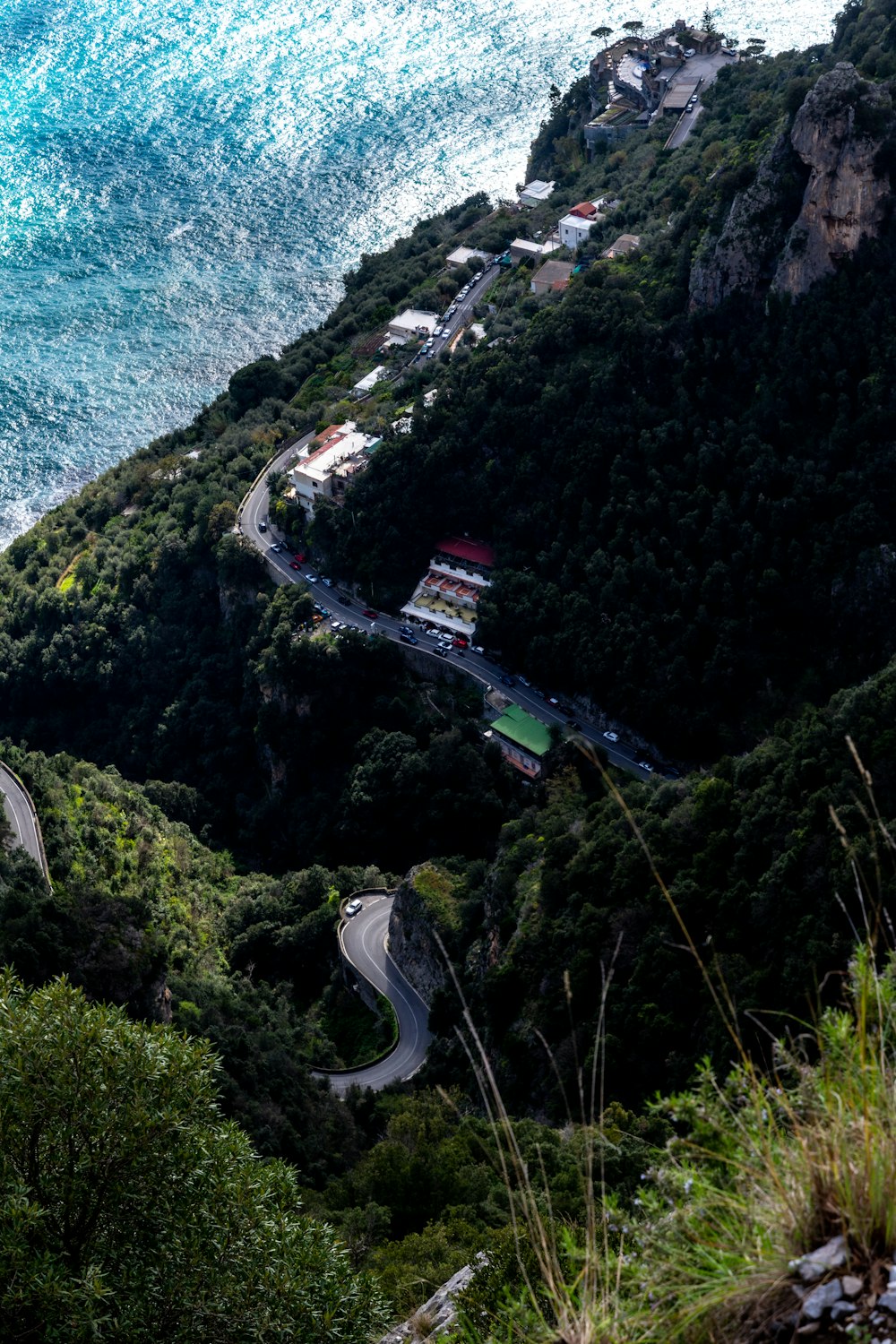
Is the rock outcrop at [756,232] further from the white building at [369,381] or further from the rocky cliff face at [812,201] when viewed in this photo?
the white building at [369,381]

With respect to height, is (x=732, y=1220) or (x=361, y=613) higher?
(x=732, y=1220)

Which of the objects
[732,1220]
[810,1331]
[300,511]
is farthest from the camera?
[300,511]

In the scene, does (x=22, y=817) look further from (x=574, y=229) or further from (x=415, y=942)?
(x=574, y=229)

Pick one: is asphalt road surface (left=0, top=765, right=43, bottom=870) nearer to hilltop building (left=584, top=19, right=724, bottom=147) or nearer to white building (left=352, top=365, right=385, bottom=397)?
white building (left=352, top=365, right=385, bottom=397)

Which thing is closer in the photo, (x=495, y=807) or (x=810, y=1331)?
(x=810, y=1331)

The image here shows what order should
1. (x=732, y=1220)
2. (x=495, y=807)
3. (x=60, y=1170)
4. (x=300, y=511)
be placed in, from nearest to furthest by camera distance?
(x=732, y=1220), (x=60, y=1170), (x=495, y=807), (x=300, y=511)

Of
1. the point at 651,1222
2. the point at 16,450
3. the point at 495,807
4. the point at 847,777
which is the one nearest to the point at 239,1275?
the point at 651,1222

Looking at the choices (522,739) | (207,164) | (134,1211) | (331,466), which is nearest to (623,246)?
(331,466)

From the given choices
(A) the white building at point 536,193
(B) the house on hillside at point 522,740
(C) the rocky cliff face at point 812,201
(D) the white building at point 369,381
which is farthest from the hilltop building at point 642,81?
(B) the house on hillside at point 522,740

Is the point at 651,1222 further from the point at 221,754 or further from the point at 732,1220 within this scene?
the point at 221,754
